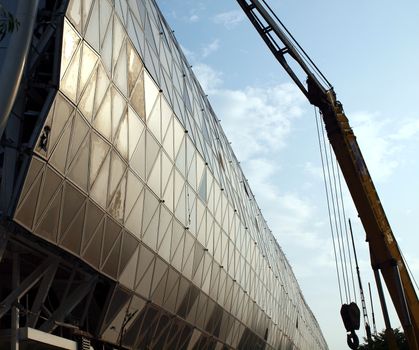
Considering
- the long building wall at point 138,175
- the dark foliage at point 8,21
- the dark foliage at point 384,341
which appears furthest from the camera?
the dark foliage at point 384,341

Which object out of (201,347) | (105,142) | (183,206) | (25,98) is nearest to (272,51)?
(183,206)

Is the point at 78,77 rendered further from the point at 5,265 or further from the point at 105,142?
the point at 5,265

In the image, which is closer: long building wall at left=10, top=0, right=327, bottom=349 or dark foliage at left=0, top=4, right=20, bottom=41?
dark foliage at left=0, top=4, right=20, bottom=41

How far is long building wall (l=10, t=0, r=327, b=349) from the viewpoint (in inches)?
608

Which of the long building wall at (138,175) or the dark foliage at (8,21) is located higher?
the long building wall at (138,175)

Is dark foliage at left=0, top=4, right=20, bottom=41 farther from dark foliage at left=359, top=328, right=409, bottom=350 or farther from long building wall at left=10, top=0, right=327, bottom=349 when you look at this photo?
dark foliage at left=359, top=328, right=409, bottom=350

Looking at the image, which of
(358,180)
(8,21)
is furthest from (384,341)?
(8,21)

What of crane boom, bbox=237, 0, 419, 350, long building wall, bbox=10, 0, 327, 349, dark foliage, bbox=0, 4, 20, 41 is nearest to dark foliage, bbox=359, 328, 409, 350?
long building wall, bbox=10, 0, 327, 349

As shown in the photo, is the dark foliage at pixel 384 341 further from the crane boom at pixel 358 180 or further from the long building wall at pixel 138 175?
the crane boom at pixel 358 180

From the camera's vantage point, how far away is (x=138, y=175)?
66.6ft

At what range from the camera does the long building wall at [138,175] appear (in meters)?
15.4

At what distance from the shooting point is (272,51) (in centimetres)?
2416

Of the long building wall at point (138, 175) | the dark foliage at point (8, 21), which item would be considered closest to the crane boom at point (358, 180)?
the long building wall at point (138, 175)

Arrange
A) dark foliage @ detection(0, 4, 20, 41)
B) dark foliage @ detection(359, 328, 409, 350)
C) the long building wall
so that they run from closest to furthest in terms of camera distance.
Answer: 1. dark foliage @ detection(0, 4, 20, 41)
2. the long building wall
3. dark foliage @ detection(359, 328, 409, 350)
